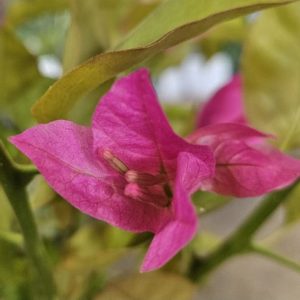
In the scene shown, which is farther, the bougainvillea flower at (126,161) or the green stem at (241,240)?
the green stem at (241,240)

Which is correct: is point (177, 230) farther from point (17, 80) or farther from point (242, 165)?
point (17, 80)

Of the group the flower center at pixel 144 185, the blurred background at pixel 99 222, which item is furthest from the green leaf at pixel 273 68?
the flower center at pixel 144 185

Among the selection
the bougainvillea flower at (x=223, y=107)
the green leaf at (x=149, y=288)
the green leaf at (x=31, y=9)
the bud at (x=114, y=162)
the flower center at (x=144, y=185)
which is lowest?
the green leaf at (x=149, y=288)

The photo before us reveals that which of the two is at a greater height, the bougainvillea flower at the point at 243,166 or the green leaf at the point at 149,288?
the bougainvillea flower at the point at 243,166

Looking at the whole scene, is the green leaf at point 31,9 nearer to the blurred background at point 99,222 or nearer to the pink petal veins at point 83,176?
the blurred background at point 99,222

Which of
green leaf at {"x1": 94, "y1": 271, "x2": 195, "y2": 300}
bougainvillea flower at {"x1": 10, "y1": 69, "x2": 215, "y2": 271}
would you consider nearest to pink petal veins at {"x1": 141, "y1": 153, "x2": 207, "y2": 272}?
bougainvillea flower at {"x1": 10, "y1": 69, "x2": 215, "y2": 271}

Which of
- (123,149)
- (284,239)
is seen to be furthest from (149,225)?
(284,239)

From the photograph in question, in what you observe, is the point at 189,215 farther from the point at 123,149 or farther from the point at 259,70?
the point at 259,70
